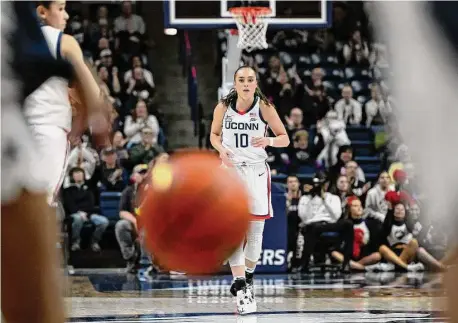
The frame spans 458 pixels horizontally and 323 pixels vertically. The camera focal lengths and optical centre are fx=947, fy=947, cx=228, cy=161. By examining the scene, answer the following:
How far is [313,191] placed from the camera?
11.7 metres

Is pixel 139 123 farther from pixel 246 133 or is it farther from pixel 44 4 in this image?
pixel 44 4

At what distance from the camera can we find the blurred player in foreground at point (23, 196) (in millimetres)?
3562

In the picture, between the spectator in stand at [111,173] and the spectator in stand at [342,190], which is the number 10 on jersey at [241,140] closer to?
the spectator in stand at [342,190]

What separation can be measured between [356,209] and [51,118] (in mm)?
8384

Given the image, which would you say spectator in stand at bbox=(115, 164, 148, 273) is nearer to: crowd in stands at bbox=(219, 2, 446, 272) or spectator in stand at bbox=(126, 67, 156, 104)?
crowd in stands at bbox=(219, 2, 446, 272)

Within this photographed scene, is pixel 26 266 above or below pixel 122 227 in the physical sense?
above

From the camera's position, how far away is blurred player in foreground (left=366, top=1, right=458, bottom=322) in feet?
10.0

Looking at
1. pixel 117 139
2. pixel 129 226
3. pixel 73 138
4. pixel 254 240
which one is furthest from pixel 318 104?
pixel 73 138

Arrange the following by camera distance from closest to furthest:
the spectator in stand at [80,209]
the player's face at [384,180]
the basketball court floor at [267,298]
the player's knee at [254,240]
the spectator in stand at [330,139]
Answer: the basketball court floor at [267,298] → the player's knee at [254,240] → the spectator in stand at [80,209] → the player's face at [384,180] → the spectator in stand at [330,139]

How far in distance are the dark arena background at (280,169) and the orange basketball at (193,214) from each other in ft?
2.53

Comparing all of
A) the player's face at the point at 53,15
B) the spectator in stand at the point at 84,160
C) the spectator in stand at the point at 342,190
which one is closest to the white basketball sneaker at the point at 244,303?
the player's face at the point at 53,15

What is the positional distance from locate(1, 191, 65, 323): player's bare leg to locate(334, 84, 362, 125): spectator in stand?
1157 centimetres

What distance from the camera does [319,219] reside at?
11586 millimetres

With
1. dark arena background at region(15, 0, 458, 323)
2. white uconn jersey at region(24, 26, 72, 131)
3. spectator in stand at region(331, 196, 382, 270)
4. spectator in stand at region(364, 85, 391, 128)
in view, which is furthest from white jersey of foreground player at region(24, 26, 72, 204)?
spectator in stand at region(364, 85, 391, 128)
